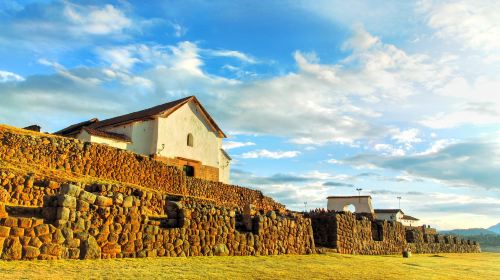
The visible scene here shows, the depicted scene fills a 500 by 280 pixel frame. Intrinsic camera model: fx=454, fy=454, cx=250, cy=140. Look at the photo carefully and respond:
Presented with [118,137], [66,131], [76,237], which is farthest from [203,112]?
[76,237]

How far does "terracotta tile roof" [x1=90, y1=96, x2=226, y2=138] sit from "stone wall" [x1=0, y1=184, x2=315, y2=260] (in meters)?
21.5

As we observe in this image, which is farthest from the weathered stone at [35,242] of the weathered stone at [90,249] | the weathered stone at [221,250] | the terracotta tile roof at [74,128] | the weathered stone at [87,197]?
the terracotta tile roof at [74,128]

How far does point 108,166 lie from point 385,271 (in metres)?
17.1

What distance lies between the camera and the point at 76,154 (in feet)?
78.7

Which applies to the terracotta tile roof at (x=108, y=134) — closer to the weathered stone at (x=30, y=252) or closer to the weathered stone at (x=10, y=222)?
the weathered stone at (x=30, y=252)

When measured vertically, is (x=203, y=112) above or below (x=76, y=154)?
above

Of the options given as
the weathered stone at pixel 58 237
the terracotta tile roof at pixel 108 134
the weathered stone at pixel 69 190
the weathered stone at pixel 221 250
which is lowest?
the weathered stone at pixel 221 250

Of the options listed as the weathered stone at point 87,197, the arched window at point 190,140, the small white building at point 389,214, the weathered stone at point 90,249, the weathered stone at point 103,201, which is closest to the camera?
the weathered stone at point 90,249

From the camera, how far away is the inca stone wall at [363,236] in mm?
21688

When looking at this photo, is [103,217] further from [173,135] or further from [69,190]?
[173,135]

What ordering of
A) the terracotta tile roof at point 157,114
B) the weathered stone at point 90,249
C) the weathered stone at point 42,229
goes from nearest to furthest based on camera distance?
the weathered stone at point 42,229 < the weathered stone at point 90,249 < the terracotta tile roof at point 157,114

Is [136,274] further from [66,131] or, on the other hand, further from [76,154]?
[66,131]

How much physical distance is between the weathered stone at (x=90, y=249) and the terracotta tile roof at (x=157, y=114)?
25.8m

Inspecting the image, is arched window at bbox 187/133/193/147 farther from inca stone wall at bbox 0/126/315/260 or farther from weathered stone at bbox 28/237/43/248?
weathered stone at bbox 28/237/43/248
